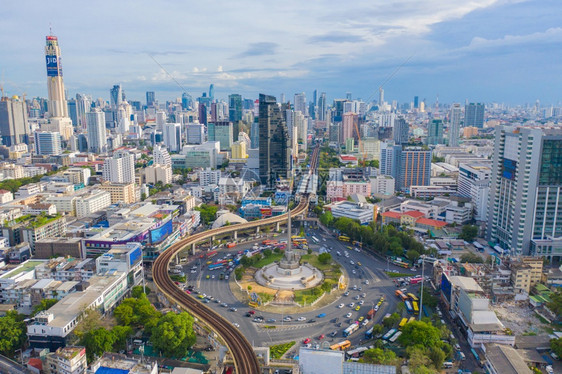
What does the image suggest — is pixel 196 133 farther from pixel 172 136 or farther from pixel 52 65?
pixel 52 65

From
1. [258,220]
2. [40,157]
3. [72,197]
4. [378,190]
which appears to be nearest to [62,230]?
[72,197]

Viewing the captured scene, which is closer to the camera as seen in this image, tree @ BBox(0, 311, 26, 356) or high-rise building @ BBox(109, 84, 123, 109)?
tree @ BBox(0, 311, 26, 356)

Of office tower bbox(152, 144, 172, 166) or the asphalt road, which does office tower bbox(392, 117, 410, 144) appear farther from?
the asphalt road

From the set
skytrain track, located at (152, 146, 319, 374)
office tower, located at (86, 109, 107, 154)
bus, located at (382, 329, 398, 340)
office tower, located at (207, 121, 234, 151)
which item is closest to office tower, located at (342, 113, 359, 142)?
office tower, located at (207, 121, 234, 151)

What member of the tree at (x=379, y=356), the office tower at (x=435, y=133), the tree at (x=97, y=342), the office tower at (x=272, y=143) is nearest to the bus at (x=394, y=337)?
A: the tree at (x=379, y=356)

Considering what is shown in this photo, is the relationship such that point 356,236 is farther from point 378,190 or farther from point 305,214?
point 378,190

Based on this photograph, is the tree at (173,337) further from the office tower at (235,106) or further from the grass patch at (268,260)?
the office tower at (235,106)
